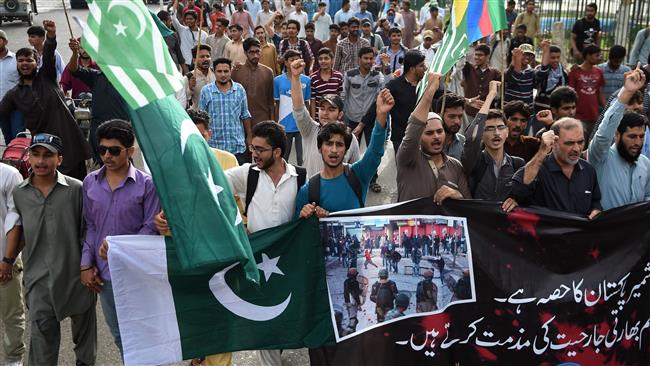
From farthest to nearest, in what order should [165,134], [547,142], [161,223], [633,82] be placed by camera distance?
[633,82] → [547,142] → [161,223] → [165,134]

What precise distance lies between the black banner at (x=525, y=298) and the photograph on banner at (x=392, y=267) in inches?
2.2

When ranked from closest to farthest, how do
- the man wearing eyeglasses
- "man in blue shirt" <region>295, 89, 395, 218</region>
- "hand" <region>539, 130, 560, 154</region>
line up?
1. "hand" <region>539, 130, 560, 154</region>
2. "man in blue shirt" <region>295, 89, 395, 218</region>
3. the man wearing eyeglasses

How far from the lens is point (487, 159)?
5.51 metres

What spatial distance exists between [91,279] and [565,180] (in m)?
3.13

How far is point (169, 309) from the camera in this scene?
4773 mm

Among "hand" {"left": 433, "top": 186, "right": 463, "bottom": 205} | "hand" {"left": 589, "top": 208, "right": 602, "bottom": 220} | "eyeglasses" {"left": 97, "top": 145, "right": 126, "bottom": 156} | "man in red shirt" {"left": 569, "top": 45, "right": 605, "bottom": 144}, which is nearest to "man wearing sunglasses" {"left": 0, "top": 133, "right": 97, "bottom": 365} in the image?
"eyeglasses" {"left": 97, "top": 145, "right": 126, "bottom": 156}

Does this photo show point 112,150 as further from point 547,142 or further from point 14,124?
point 14,124

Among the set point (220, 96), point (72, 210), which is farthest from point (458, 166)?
point (220, 96)

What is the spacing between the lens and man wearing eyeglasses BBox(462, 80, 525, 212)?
5.44m

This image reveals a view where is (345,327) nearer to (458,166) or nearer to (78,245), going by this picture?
(458,166)

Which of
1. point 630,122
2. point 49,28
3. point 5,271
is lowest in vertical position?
point 5,271

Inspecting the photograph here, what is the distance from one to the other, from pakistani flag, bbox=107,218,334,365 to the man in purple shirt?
240 millimetres

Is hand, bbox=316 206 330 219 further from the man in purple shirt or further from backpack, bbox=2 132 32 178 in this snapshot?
backpack, bbox=2 132 32 178

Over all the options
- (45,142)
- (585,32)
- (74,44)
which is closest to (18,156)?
(74,44)
